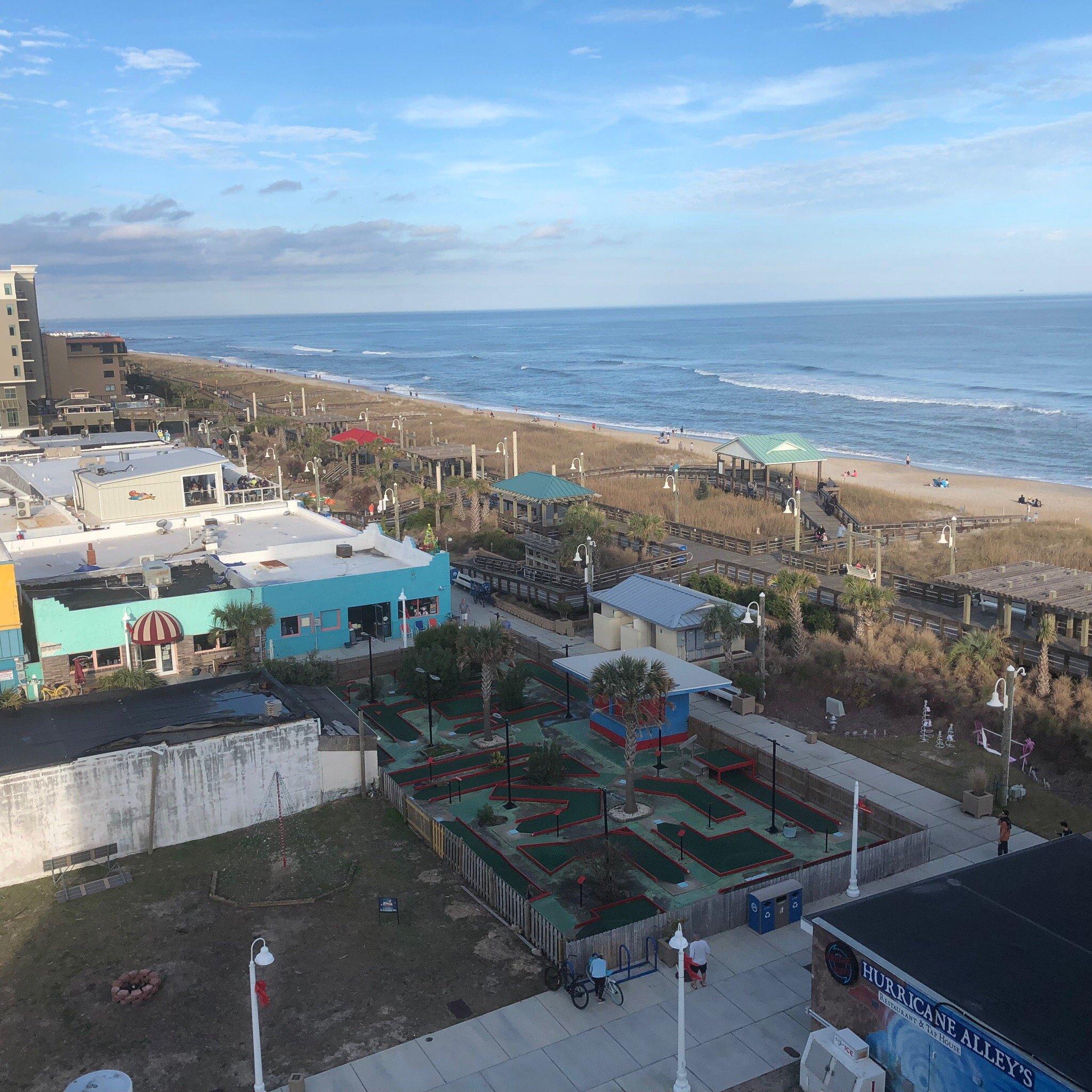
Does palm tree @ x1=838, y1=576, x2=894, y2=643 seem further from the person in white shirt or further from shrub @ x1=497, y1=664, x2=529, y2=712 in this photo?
the person in white shirt

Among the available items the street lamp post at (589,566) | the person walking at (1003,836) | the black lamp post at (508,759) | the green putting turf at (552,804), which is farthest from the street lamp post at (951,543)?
the green putting turf at (552,804)

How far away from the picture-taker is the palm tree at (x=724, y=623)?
3192 cm

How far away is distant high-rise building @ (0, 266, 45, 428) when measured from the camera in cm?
8738

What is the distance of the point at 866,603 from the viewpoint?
113ft

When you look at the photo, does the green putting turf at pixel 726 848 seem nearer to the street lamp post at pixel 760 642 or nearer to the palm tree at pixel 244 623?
the street lamp post at pixel 760 642

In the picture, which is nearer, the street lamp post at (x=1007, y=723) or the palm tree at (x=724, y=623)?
the street lamp post at (x=1007, y=723)

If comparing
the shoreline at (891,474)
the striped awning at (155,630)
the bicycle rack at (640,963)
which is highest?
the striped awning at (155,630)

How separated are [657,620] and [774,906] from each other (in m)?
14.9

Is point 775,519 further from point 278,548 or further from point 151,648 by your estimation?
point 151,648

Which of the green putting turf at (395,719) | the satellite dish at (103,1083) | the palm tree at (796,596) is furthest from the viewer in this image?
the palm tree at (796,596)

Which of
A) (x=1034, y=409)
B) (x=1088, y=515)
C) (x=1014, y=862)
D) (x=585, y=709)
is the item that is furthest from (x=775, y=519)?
(x=1034, y=409)

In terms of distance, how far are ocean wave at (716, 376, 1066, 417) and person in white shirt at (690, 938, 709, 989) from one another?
108 meters

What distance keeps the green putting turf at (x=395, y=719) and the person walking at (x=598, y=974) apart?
12.4 metres

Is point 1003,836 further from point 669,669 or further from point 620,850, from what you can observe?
point 669,669
